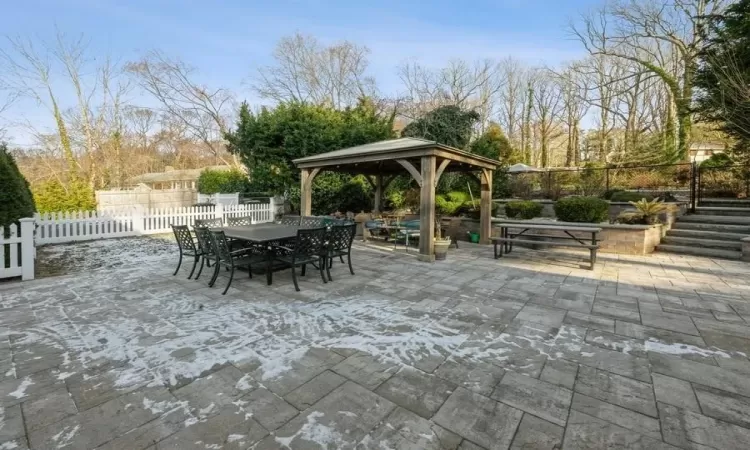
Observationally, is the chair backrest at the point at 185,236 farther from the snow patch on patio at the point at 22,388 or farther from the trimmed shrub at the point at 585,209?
the trimmed shrub at the point at 585,209

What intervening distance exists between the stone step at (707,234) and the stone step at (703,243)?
20 cm

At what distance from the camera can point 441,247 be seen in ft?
21.2

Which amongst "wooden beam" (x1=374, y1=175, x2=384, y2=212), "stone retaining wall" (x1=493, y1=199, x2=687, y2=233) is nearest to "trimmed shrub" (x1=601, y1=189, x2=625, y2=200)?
"stone retaining wall" (x1=493, y1=199, x2=687, y2=233)

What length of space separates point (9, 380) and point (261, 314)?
5.81ft

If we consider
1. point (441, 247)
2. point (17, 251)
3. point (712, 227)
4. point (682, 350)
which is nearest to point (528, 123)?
point (712, 227)

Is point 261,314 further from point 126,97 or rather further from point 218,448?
point 126,97

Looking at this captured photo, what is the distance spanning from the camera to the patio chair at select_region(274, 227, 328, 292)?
441cm

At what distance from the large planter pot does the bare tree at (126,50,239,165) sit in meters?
16.8

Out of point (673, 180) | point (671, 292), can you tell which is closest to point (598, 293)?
point (671, 292)

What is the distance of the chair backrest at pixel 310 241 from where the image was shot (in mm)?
4402

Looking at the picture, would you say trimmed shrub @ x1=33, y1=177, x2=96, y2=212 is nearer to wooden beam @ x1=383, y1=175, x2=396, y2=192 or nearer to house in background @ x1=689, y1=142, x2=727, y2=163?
wooden beam @ x1=383, y1=175, x2=396, y2=192

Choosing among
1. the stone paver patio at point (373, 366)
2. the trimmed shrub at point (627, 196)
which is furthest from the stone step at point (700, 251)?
the stone paver patio at point (373, 366)

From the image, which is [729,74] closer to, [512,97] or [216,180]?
[512,97]

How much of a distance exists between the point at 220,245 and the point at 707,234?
31.6 feet
